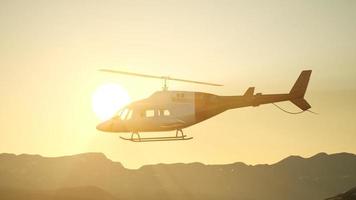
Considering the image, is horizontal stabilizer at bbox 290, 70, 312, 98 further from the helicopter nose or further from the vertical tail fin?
the helicopter nose

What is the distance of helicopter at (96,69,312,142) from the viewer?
53.7 m

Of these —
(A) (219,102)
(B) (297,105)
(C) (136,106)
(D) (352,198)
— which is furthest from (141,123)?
(D) (352,198)

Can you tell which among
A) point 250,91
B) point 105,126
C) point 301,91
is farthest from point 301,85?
point 105,126

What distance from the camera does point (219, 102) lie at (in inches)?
2210

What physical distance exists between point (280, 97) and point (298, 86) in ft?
9.58

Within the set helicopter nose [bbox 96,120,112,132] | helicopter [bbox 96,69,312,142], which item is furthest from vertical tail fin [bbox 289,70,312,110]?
helicopter nose [bbox 96,120,112,132]

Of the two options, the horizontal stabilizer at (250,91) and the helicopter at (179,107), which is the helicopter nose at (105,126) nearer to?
the helicopter at (179,107)

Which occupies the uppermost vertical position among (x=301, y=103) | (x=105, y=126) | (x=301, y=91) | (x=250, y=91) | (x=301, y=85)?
Answer: (x=301, y=85)

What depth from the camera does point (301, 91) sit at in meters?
57.2

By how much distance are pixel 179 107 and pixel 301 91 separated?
15282mm

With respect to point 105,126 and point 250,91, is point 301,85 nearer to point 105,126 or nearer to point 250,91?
point 250,91

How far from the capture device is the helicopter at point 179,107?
5366cm

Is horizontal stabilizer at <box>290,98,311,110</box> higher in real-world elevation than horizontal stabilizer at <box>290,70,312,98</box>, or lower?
lower

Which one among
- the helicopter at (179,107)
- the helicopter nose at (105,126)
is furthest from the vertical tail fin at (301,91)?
the helicopter nose at (105,126)
